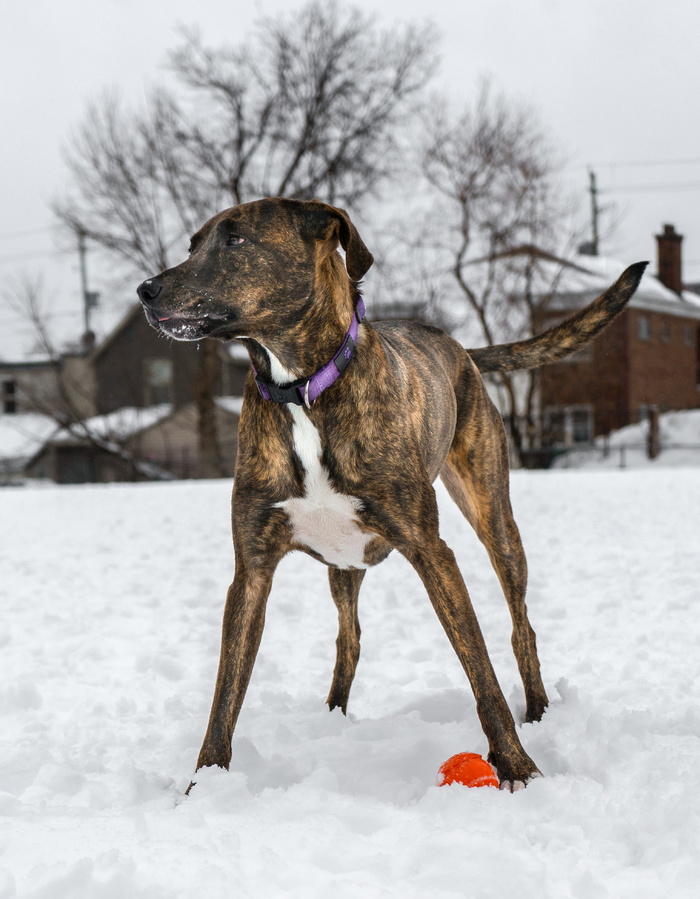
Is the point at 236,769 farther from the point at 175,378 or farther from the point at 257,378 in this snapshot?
the point at 175,378

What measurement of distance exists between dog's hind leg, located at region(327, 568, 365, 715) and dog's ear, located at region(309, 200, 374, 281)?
55.0 inches

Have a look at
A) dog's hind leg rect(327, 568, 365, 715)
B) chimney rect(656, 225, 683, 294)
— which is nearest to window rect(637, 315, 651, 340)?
chimney rect(656, 225, 683, 294)

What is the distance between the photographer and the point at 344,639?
4.03m

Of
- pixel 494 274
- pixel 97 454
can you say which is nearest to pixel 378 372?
pixel 494 274

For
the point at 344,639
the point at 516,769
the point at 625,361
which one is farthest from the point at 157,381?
the point at 516,769

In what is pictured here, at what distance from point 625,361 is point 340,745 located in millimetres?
33204

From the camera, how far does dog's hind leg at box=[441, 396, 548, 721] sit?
156 inches

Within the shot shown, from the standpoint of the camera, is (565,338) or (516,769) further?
(565,338)

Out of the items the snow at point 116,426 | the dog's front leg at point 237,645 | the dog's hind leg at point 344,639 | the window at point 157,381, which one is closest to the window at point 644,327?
the snow at point 116,426

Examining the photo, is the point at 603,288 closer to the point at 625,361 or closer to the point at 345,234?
the point at 625,361

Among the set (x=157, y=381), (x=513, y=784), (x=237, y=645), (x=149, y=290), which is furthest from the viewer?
(x=157, y=381)

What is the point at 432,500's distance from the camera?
324 cm

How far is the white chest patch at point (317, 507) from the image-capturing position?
3.14 metres

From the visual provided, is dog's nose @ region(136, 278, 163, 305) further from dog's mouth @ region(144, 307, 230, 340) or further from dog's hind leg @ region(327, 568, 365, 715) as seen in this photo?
dog's hind leg @ region(327, 568, 365, 715)
